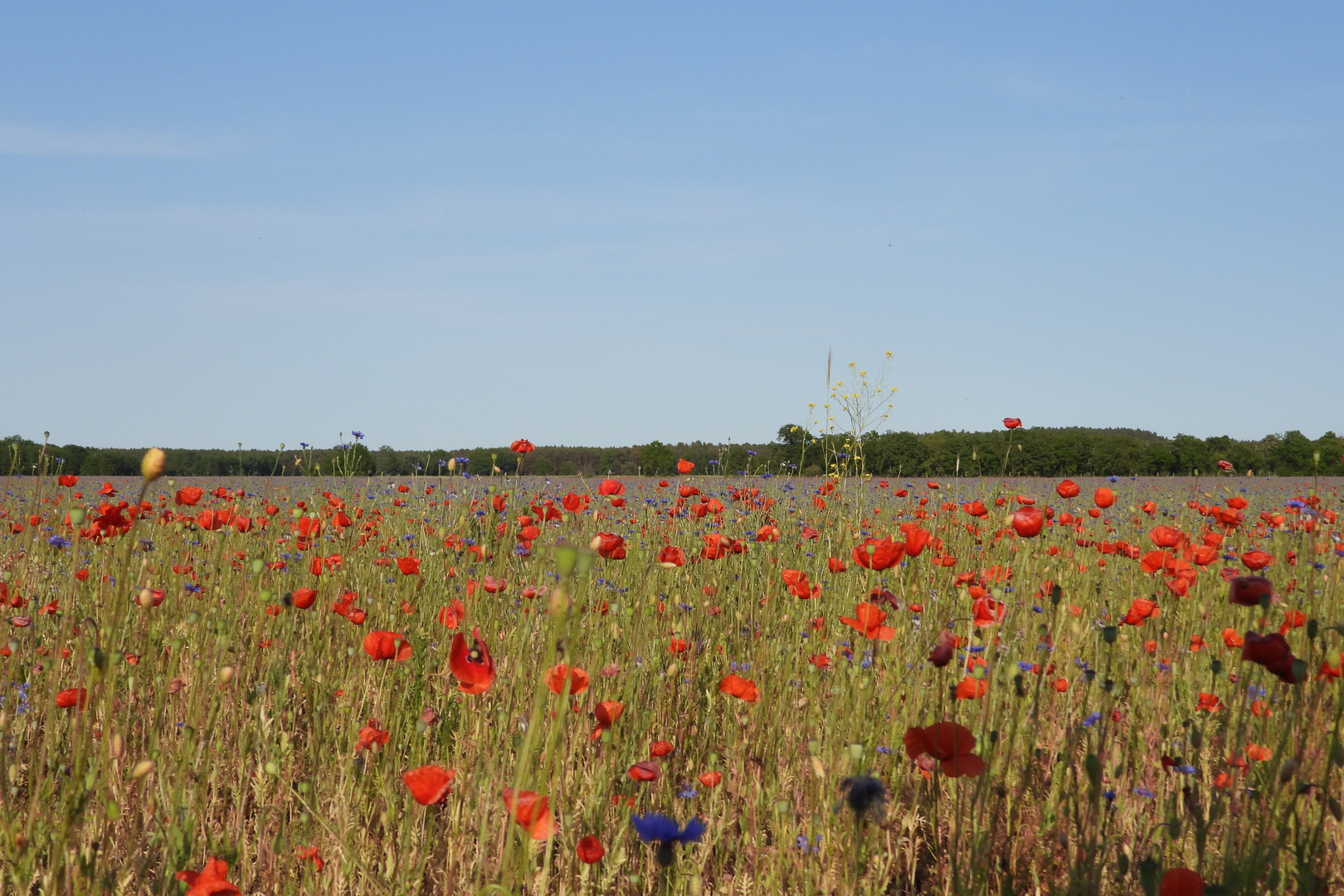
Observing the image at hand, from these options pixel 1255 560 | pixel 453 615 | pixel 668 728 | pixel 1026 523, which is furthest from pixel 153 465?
pixel 1255 560

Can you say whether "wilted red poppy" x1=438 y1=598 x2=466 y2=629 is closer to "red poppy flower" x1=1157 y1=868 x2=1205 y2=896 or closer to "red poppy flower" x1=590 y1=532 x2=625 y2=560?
"red poppy flower" x1=590 y1=532 x2=625 y2=560

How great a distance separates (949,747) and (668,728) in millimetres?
1235

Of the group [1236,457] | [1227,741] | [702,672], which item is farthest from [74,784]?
[1236,457]

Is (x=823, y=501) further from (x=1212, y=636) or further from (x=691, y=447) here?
(x=691, y=447)

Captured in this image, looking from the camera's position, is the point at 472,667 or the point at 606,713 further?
the point at 606,713

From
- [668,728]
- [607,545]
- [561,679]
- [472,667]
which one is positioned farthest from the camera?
[668,728]

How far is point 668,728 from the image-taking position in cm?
247

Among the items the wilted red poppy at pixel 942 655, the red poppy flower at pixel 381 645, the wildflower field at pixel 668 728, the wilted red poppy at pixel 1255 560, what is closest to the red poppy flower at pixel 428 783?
the wildflower field at pixel 668 728

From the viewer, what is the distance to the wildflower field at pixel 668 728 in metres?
1.47

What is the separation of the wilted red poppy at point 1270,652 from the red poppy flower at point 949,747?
0.42 m

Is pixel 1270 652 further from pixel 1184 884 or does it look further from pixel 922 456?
pixel 922 456

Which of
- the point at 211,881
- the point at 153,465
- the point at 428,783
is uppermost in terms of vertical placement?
the point at 153,465

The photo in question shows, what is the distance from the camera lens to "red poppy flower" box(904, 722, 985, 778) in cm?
134

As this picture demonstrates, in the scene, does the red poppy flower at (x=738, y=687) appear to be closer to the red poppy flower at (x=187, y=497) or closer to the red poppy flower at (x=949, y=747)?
the red poppy flower at (x=949, y=747)
